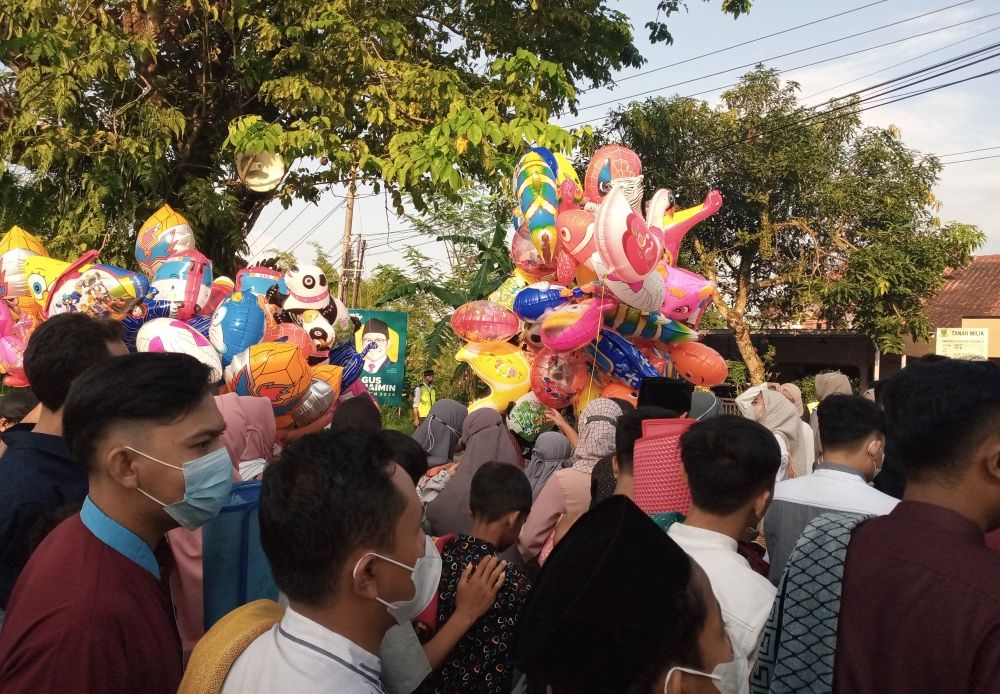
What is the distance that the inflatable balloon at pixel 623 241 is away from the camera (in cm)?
590

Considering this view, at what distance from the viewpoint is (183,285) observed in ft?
19.4

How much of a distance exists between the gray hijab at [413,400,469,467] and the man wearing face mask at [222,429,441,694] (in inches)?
155

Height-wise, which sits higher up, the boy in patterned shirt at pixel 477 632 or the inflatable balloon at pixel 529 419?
A: the boy in patterned shirt at pixel 477 632

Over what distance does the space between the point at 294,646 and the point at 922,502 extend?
1269mm

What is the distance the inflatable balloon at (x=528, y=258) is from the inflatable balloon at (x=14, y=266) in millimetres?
3613

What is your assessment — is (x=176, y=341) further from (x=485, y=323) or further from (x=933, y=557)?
(x=933, y=557)

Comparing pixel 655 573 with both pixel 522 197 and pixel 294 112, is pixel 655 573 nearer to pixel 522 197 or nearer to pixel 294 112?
pixel 522 197

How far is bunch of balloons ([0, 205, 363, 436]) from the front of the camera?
17.2ft

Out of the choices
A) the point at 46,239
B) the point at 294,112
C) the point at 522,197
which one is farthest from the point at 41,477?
the point at 46,239

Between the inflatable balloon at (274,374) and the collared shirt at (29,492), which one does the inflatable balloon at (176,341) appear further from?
the collared shirt at (29,492)

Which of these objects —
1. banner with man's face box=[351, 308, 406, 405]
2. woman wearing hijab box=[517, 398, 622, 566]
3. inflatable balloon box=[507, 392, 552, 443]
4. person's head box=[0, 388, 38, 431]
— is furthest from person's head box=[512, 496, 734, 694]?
banner with man's face box=[351, 308, 406, 405]

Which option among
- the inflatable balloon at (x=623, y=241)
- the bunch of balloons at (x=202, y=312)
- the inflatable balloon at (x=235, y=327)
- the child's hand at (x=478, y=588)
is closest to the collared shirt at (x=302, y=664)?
the child's hand at (x=478, y=588)

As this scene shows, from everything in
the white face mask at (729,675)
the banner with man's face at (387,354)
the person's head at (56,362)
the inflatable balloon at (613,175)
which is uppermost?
the inflatable balloon at (613,175)

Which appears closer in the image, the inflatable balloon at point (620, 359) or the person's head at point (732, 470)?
the person's head at point (732, 470)
